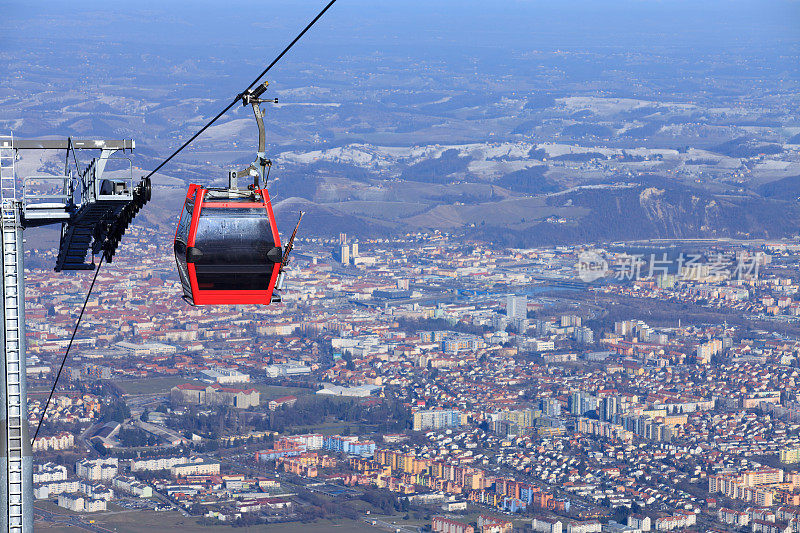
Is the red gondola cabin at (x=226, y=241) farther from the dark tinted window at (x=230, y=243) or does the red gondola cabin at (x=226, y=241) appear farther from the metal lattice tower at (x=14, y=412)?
the metal lattice tower at (x=14, y=412)

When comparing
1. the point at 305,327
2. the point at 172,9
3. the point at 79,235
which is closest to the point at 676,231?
Answer: the point at 305,327

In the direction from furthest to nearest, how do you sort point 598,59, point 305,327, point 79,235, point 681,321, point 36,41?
point 598,59
point 36,41
point 681,321
point 305,327
point 79,235

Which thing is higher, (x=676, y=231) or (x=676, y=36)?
(x=676, y=36)

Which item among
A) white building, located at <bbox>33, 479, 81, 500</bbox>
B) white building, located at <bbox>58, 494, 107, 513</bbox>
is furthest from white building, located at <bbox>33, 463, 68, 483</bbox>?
white building, located at <bbox>58, 494, 107, 513</bbox>

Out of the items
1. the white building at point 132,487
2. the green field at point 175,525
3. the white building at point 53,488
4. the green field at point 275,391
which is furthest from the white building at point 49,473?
the green field at point 275,391

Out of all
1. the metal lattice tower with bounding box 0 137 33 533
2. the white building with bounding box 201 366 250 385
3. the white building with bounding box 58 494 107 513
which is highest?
the metal lattice tower with bounding box 0 137 33 533

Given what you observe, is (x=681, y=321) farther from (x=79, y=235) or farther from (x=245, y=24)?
(x=245, y=24)

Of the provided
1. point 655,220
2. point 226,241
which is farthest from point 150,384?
point 655,220

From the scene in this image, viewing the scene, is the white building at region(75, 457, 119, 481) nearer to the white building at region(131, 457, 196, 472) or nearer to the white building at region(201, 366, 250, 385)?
the white building at region(131, 457, 196, 472)
